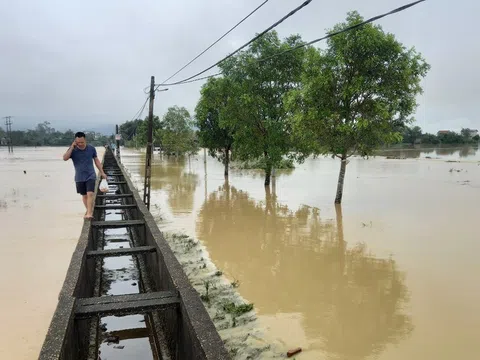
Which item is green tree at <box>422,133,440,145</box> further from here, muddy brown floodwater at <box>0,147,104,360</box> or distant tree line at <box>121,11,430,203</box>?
muddy brown floodwater at <box>0,147,104,360</box>

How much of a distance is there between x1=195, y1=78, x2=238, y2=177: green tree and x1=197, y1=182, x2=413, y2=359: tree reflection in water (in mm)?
8253

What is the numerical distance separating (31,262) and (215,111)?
18412 mm

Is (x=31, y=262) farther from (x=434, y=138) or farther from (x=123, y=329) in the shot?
(x=434, y=138)

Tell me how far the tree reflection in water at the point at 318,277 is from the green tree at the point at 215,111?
325 inches

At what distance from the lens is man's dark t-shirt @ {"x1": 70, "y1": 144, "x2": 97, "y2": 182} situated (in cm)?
756

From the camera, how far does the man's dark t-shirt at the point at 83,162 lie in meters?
7.56

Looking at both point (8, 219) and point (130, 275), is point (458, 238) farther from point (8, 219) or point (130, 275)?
point (8, 219)

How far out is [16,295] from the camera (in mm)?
6766

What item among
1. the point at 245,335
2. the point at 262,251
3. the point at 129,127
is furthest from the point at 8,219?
the point at 129,127

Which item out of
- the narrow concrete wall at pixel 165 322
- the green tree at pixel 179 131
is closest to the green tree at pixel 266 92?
the narrow concrete wall at pixel 165 322

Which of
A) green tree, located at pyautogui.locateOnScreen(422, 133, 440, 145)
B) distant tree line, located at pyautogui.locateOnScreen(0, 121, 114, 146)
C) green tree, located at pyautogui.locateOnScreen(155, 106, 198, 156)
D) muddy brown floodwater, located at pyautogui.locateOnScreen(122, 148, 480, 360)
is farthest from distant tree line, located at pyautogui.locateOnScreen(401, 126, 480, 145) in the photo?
muddy brown floodwater, located at pyautogui.locateOnScreen(122, 148, 480, 360)

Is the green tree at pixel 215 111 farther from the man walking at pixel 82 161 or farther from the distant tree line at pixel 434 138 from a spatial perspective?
the distant tree line at pixel 434 138

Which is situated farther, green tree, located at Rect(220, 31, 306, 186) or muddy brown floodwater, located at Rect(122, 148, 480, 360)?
green tree, located at Rect(220, 31, 306, 186)

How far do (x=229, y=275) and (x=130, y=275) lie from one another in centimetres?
207
